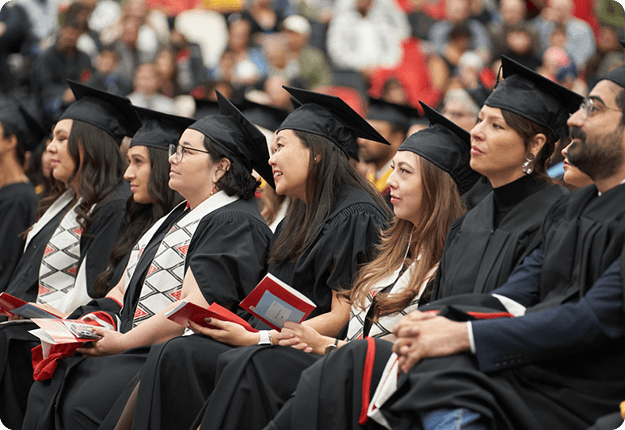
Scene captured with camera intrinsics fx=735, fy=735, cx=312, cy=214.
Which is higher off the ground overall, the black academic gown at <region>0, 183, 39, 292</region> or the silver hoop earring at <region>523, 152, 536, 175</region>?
the silver hoop earring at <region>523, 152, 536, 175</region>

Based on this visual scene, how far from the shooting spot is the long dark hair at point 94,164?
16.7 feet

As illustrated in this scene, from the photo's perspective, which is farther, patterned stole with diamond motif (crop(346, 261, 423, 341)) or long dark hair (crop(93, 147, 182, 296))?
long dark hair (crop(93, 147, 182, 296))

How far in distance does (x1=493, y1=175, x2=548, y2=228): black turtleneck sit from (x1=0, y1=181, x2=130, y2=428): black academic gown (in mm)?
2789

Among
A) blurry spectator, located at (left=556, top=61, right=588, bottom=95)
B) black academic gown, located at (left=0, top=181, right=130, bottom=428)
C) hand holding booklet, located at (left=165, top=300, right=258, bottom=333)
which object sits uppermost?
blurry spectator, located at (left=556, top=61, right=588, bottom=95)

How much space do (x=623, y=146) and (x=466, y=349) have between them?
0.91 meters

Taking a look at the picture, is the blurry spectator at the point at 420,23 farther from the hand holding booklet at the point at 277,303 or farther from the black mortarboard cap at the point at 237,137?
the hand holding booklet at the point at 277,303

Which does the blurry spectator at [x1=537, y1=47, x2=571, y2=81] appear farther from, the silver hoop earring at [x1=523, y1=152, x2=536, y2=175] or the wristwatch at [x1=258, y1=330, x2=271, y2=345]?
the wristwatch at [x1=258, y1=330, x2=271, y2=345]

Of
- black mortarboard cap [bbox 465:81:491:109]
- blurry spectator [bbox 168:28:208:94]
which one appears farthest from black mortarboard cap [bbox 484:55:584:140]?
blurry spectator [bbox 168:28:208:94]

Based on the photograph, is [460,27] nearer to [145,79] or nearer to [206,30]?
[206,30]

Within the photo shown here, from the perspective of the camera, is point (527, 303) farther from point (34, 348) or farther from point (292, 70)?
point (292, 70)

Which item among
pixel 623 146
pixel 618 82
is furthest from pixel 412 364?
pixel 618 82

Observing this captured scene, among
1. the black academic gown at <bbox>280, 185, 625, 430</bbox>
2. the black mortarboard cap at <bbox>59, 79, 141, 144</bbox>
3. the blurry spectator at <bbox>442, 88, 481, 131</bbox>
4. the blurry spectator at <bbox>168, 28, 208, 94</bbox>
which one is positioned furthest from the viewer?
the blurry spectator at <bbox>168, 28, 208, 94</bbox>

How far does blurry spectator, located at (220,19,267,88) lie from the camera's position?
1068 cm

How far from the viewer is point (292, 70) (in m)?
10.9
